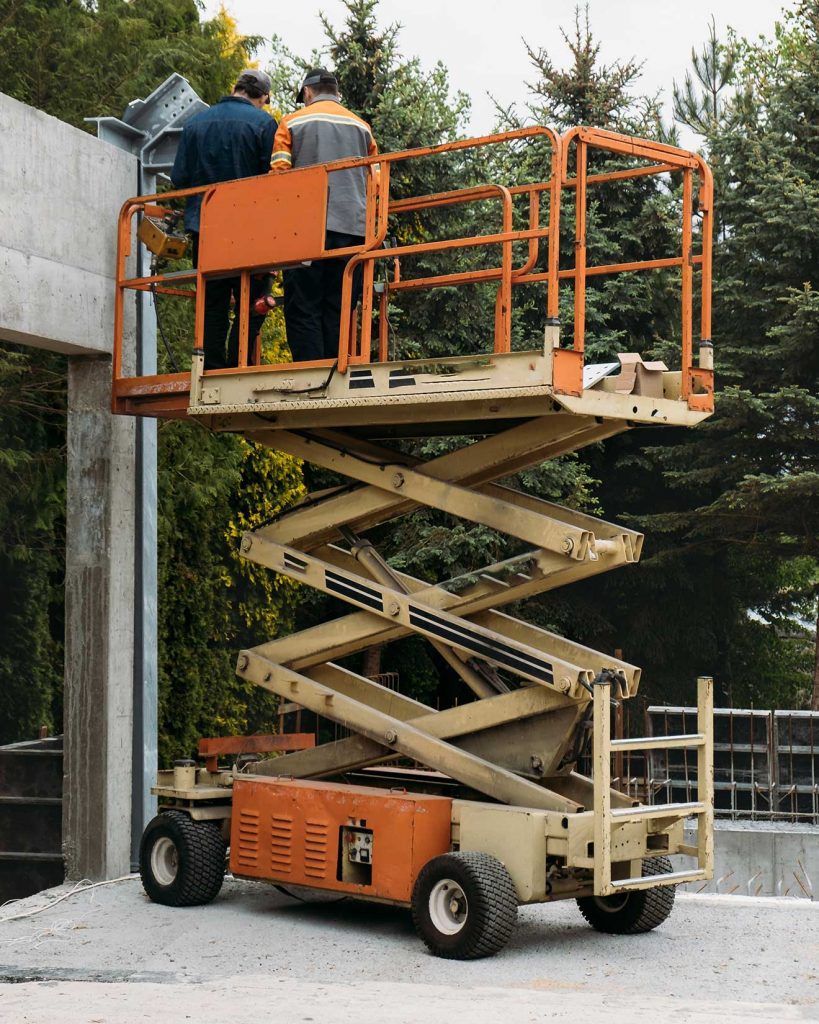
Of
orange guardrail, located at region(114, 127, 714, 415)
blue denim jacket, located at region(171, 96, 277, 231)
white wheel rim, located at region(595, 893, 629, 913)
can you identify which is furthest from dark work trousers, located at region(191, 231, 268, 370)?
white wheel rim, located at region(595, 893, 629, 913)

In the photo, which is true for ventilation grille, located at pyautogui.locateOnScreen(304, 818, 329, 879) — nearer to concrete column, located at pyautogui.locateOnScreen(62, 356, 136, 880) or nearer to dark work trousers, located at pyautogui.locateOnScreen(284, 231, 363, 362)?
concrete column, located at pyautogui.locateOnScreen(62, 356, 136, 880)

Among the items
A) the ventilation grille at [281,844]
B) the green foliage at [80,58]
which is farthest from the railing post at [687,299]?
the green foliage at [80,58]

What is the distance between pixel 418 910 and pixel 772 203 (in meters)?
16.0

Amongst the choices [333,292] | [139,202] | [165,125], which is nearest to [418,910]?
[333,292]

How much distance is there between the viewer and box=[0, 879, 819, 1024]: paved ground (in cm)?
657

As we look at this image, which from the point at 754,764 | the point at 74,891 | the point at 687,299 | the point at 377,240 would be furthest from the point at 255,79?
the point at 754,764

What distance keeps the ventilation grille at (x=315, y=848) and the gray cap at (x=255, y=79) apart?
4.92m

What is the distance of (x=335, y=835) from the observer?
8547mm

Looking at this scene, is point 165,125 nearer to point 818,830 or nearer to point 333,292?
point 333,292

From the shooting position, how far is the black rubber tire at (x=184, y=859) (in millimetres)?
9062

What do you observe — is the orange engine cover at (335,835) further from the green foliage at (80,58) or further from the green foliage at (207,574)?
the green foliage at (80,58)

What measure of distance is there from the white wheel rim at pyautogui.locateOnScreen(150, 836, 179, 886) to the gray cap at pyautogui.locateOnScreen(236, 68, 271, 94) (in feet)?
16.5

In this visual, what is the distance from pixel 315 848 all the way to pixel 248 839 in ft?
1.90

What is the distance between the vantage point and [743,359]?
73.0 feet
